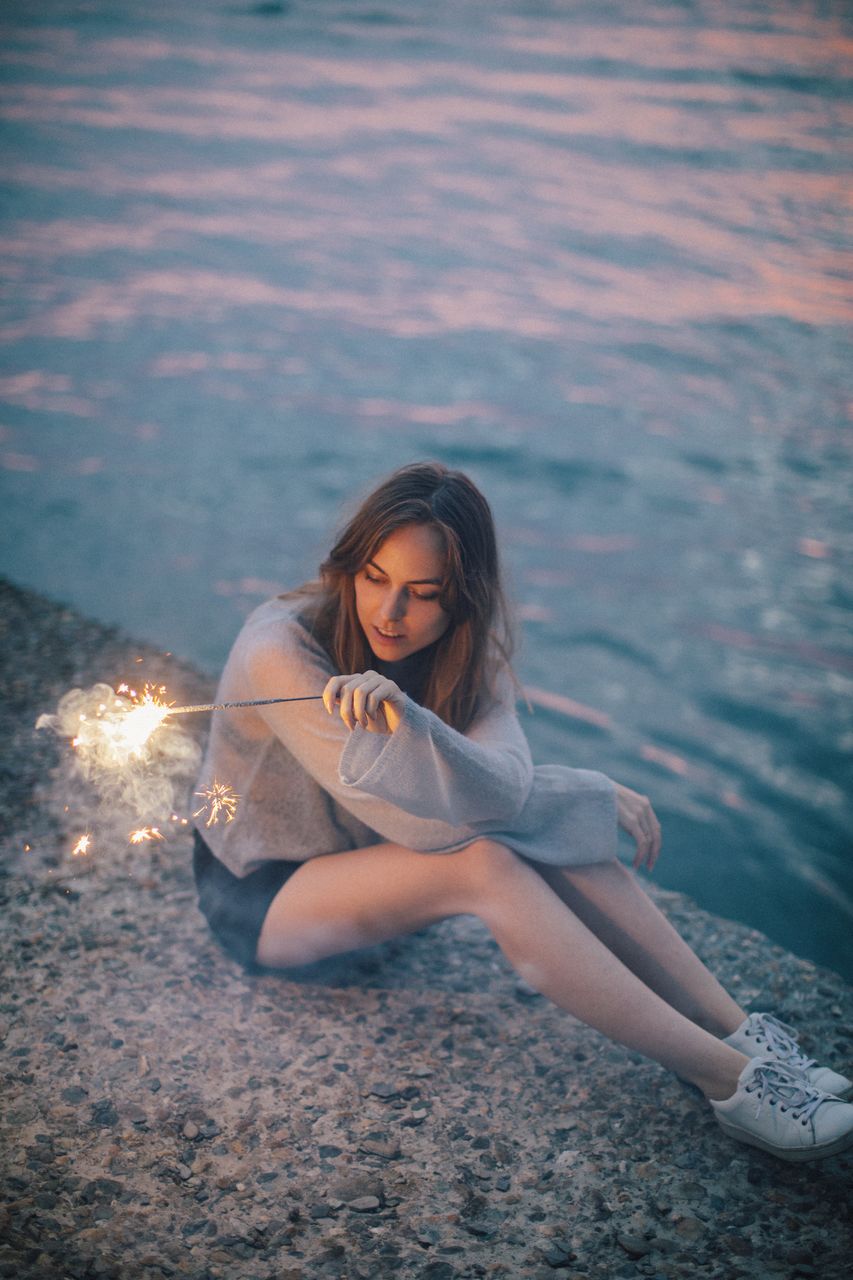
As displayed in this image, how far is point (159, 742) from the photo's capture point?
3848 millimetres

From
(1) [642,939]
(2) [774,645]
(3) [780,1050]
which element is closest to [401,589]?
(1) [642,939]

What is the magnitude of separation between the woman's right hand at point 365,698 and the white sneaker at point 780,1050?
1166mm

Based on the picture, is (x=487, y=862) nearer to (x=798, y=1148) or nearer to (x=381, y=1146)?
(x=381, y=1146)

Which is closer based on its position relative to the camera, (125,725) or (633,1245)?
(633,1245)

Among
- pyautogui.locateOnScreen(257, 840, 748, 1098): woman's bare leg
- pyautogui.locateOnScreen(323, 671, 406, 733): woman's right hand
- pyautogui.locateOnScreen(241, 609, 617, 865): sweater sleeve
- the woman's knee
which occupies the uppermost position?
pyautogui.locateOnScreen(323, 671, 406, 733): woman's right hand

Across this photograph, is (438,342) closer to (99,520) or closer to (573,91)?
(99,520)

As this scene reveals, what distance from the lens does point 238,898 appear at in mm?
2904

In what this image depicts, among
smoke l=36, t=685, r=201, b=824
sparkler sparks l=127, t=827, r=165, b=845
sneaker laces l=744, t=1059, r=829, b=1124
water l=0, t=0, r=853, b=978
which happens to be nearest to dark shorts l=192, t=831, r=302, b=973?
smoke l=36, t=685, r=201, b=824

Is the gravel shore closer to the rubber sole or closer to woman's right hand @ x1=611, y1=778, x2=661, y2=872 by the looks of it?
the rubber sole

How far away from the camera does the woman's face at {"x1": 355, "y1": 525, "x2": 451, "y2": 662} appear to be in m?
2.59

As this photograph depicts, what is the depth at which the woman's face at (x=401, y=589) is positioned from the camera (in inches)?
102

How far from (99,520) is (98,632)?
9.64 ft

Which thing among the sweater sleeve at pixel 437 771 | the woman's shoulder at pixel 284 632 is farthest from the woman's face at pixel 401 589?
the sweater sleeve at pixel 437 771

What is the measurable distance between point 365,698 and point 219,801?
80cm
